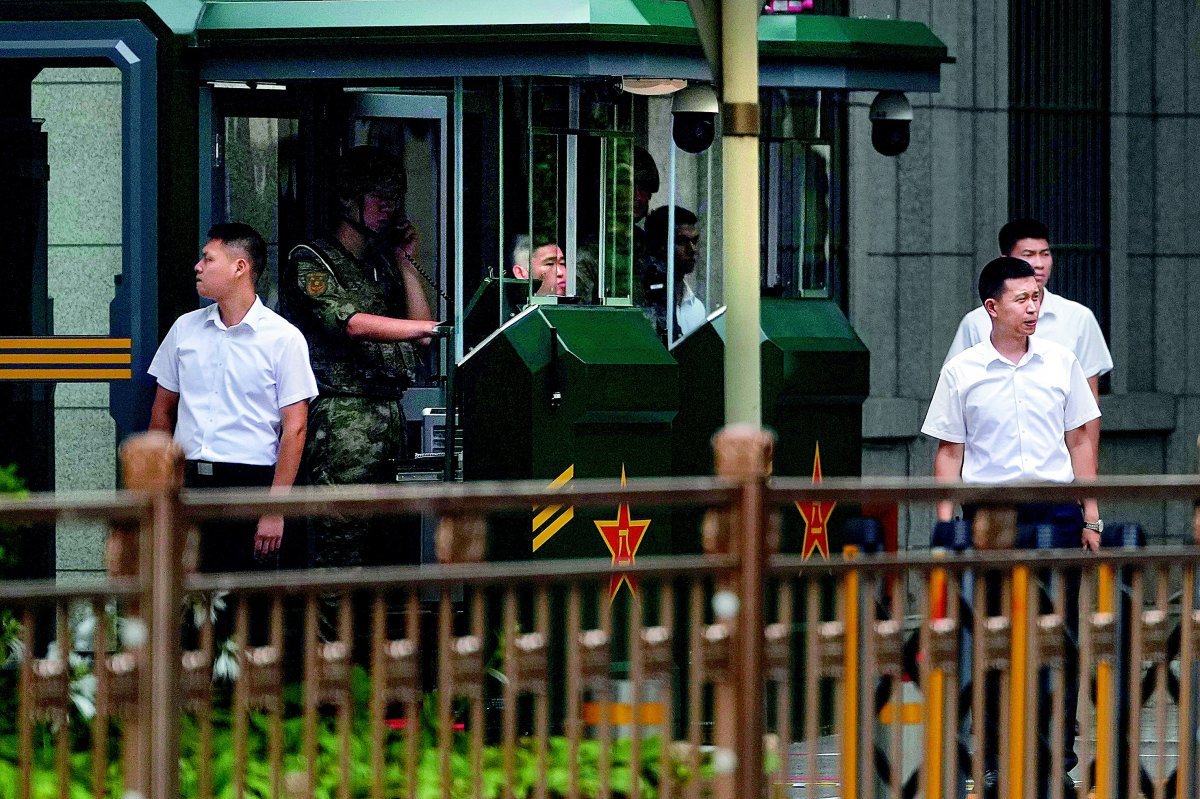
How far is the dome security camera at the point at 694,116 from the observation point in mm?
7668

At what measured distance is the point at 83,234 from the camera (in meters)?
10.3

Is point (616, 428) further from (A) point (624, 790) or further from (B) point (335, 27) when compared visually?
(A) point (624, 790)

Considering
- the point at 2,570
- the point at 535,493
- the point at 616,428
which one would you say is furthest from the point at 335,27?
the point at 535,493

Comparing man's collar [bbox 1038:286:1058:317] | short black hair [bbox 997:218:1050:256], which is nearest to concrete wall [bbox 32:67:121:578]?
short black hair [bbox 997:218:1050:256]

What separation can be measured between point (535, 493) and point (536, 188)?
3.54 metres

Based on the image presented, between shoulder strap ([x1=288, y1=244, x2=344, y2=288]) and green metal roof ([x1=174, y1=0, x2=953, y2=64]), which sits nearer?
green metal roof ([x1=174, y1=0, x2=953, y2=64])

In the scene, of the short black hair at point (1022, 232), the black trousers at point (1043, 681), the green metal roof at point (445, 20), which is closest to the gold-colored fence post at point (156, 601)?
the black trousers at point (1043, 681)

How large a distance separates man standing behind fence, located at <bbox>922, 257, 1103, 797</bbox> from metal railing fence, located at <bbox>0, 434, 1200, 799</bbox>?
166 cm

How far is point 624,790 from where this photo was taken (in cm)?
451

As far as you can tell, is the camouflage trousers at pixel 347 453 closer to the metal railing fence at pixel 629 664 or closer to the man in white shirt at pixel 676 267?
the man in white shirt at pixel 676 267

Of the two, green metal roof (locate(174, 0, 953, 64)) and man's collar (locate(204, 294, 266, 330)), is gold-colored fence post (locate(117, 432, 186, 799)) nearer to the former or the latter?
man's collar (locate(204, 294, 266, 330))

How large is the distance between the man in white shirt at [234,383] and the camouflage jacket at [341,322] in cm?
43

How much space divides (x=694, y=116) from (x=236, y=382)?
1.95 m

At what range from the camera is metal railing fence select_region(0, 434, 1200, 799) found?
3869 millimetres
